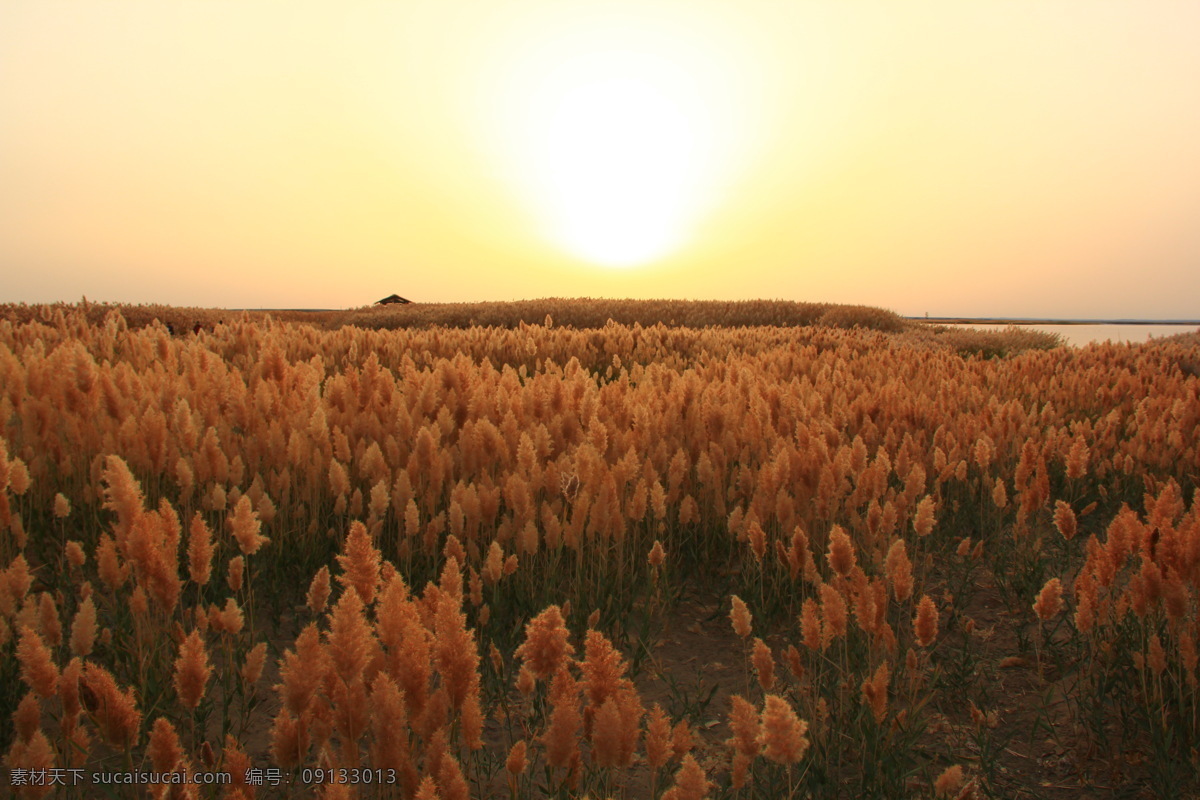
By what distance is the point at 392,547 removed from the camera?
2734 mm

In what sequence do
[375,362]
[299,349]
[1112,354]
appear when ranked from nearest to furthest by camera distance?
[375,362]
[299,349]
[1112,354]

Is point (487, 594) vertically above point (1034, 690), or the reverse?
point (487, 594)

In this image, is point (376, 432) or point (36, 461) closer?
→ point (36, 461)

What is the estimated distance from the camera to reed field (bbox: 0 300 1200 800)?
130 centimetres

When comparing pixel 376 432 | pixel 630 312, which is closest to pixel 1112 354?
pixel 376 432

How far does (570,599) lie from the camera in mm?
2455

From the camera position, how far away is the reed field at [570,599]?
130cm

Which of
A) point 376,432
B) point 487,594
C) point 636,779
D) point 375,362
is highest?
point 375,362

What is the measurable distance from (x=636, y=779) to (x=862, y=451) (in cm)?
145

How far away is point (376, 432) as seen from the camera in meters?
3.26

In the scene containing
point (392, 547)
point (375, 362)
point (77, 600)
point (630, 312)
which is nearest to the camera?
point (77, 600)

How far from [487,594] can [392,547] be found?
0.50m

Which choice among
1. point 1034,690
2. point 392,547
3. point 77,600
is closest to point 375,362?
point 392,547

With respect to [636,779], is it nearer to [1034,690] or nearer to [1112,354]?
[1034,690]
